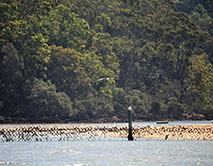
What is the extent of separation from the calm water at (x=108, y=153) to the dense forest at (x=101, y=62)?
47715 mm

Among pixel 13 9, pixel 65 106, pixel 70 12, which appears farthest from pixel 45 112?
pixel 70 12

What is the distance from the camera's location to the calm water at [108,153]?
44906 mm

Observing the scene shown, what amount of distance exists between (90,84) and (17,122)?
17101mm

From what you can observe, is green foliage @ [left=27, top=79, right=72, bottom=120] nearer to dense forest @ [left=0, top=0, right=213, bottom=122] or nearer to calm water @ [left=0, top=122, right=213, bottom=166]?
dense forest @ [left=0, top=0, right=213, bottom=122]

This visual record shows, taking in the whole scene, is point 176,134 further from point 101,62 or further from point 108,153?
point 101,62

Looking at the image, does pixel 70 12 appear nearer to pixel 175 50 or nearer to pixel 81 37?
pixel 81 37

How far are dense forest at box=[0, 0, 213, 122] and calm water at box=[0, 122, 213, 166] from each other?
47715mm

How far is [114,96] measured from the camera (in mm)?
127312

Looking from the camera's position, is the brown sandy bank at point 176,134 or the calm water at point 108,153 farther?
the brown sandy bank at point 176,134

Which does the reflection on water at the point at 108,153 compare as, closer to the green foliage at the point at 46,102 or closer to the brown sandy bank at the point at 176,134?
the brown sandy bank at the point at 176,134

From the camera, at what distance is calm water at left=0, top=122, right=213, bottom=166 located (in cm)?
4491

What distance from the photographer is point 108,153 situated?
51469 mm

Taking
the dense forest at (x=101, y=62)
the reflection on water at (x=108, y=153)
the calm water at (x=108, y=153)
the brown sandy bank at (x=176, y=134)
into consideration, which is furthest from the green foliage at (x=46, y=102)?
the reflection on water at (x=108, y=153)

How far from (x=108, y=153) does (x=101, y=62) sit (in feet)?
251
